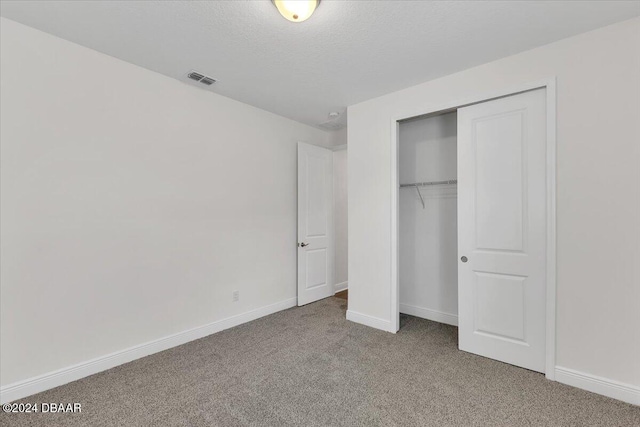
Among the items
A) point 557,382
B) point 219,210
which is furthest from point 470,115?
point 219,210

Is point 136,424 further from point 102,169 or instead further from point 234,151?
point 234,151

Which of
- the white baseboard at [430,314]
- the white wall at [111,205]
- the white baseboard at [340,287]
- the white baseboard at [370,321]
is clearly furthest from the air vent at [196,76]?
the white baseboard at [430,314]

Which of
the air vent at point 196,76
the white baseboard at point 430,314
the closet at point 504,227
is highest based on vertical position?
the air vent at point 196,76

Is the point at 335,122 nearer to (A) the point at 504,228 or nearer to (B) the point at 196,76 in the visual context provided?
(B) the point at 196,76

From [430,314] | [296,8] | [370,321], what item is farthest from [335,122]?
[430,314]

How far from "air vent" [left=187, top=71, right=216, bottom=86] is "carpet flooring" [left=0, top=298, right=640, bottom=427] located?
2644mm

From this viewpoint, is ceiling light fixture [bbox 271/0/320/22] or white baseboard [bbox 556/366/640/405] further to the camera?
white baseboard [bbox 556/366/640/405]

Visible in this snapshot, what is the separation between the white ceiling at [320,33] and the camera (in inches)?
73.3

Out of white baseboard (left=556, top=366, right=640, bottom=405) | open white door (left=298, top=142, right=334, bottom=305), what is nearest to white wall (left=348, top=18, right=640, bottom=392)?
white baseboard (left=556, top=366, right=640, bottom=405)

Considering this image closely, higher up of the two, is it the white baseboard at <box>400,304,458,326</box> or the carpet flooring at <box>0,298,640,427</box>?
the white baseboard at <box>400,304,458,326</box>

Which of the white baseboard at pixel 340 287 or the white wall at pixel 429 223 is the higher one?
the white wall at pixel 429 223

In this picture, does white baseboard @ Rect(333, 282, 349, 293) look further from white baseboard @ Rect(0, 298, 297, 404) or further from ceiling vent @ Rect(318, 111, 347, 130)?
ceiling vent @ Rect(318, 111, 347, 130)

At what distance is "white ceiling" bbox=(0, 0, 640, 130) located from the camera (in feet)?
6.11

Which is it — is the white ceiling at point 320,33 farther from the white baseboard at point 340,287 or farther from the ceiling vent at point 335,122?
the white baseboard at point 340,287
